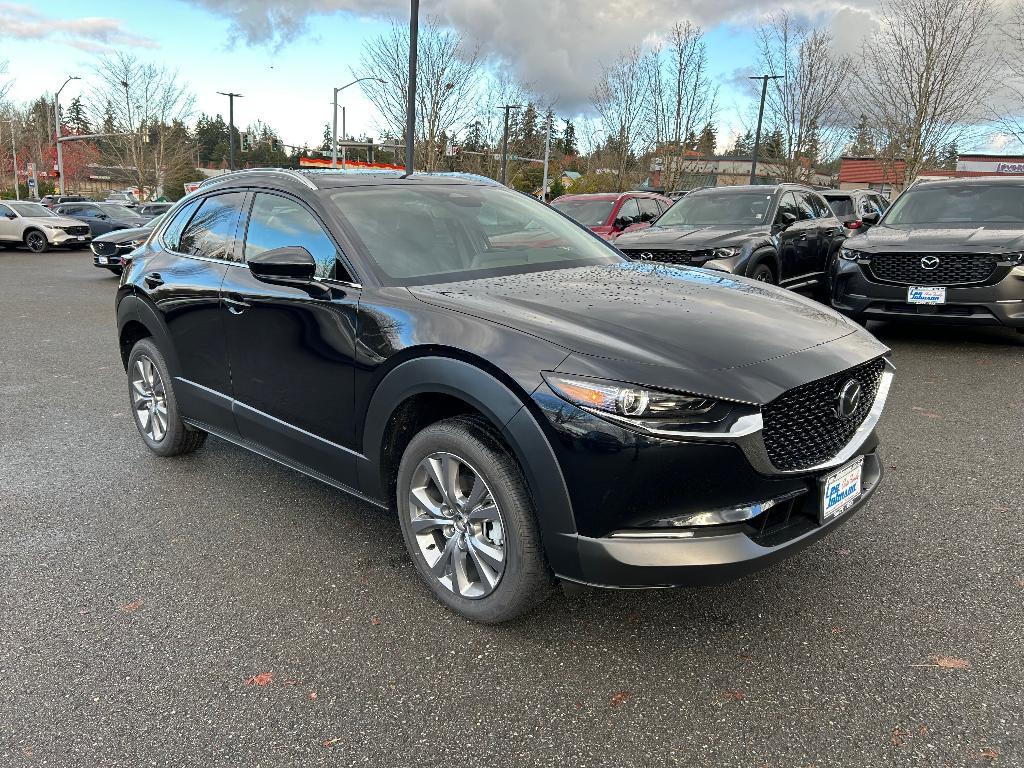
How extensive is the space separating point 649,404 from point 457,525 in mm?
930

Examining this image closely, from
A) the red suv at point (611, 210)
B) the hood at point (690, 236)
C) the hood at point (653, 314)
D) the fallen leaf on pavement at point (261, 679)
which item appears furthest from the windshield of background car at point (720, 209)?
the fallen leaf on pavement at point (261, 679)

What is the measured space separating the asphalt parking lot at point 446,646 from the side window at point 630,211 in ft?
27.5

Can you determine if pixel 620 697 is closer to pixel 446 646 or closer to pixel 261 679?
pixel 446 646

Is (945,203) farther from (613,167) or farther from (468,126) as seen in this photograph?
(613,167)

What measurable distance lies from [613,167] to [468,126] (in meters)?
7.56

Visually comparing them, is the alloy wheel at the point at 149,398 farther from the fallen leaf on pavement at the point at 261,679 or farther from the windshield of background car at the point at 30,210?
the windshield of background car at the point at 30,210

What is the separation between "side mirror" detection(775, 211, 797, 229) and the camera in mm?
9305

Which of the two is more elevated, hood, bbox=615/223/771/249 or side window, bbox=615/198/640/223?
side window, bbox=615/198/640/223

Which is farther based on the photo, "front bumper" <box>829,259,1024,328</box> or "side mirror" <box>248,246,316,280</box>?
"front bumper" <box>829,259,1024,328</box>

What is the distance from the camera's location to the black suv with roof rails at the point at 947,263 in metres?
6.94

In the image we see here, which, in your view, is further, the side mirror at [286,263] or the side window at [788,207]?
the side window at [788,207]

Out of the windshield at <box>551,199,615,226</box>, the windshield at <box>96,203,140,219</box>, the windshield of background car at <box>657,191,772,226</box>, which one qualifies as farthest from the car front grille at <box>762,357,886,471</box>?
the windshield at <box>96,203,140,219</box>

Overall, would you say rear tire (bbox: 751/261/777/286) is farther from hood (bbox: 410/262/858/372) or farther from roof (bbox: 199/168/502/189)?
hood (bbox: 410/262/858/372)

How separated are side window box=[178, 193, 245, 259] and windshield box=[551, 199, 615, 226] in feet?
27.0
